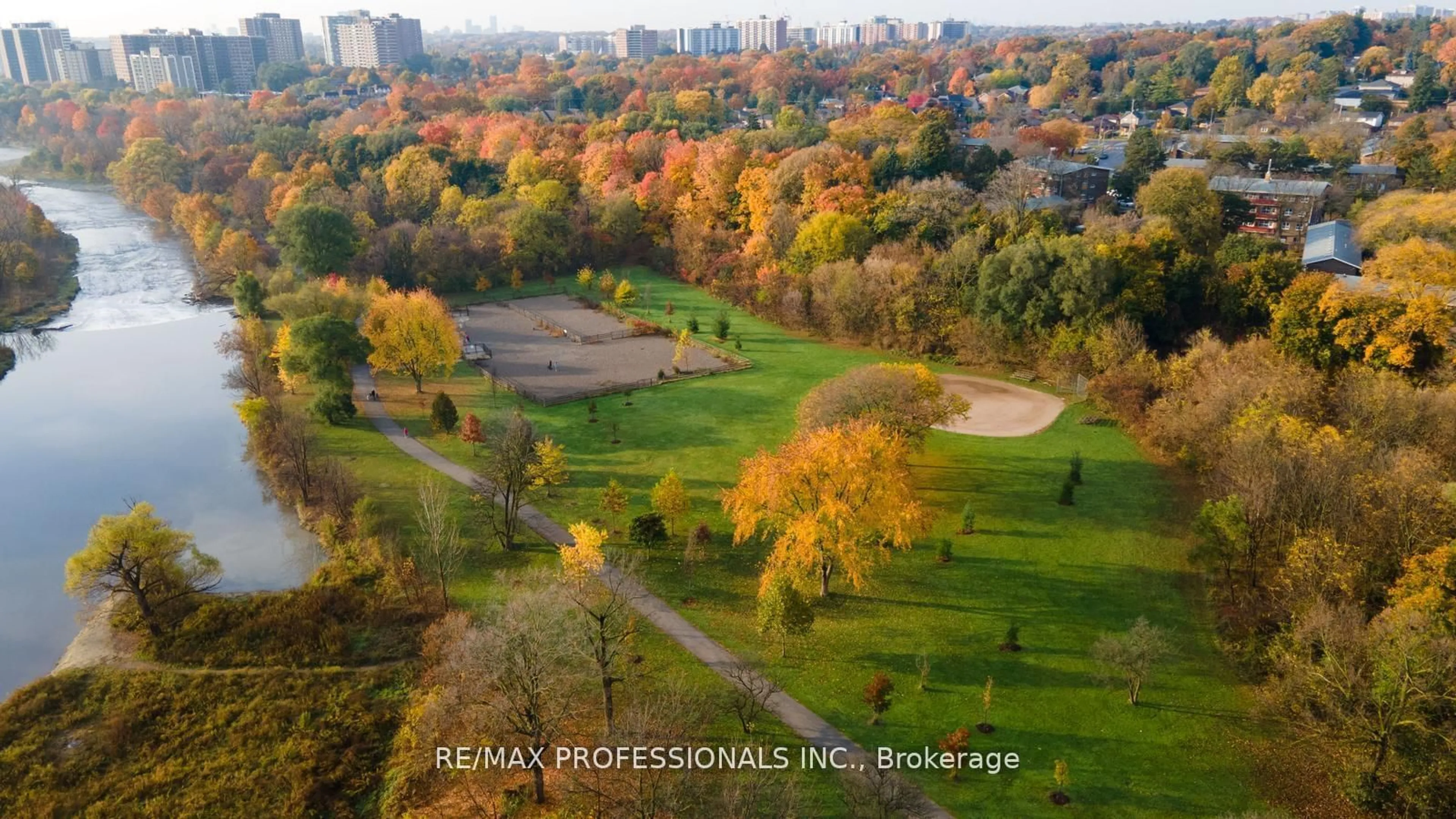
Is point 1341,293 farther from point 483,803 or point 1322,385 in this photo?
point 483,803

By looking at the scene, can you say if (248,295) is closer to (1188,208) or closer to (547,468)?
(547,468)

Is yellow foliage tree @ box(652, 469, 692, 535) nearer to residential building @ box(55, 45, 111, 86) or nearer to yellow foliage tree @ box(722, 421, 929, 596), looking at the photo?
yellow foliage tree @ box(722, 421, 929, 596)

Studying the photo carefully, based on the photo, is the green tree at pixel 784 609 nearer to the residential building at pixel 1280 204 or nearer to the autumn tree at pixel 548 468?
the autumn tree at pixel 548 468

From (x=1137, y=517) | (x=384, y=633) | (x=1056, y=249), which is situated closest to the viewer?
(x=384, y=633)

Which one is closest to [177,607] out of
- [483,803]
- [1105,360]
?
[483,803]

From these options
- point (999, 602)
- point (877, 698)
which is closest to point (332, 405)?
point (877, 698)

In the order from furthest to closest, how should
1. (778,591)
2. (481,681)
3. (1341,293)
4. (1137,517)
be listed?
(1341,293), (1137,517), (778,591), (481,681)
